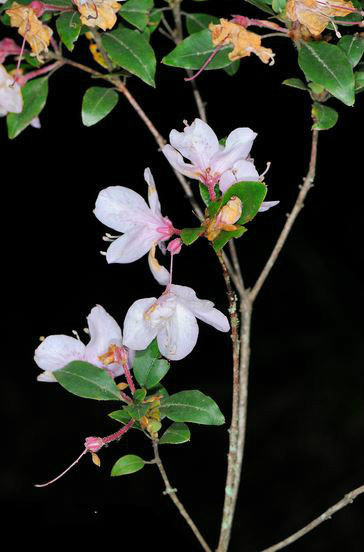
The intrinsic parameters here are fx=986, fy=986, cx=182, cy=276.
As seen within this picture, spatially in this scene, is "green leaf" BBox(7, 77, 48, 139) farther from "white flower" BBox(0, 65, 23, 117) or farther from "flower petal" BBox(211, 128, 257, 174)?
"flower petal" BBox(211, 128, 257, 174)

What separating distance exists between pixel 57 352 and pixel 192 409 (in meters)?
0.26

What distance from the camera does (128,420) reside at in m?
1.70

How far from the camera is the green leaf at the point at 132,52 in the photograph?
5.76 feet

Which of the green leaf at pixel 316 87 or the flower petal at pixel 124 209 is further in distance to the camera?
the green leaf at pixel 316 87

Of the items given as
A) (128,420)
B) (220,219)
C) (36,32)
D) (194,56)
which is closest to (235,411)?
(128,420)

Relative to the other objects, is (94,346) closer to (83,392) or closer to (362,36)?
(83,392)

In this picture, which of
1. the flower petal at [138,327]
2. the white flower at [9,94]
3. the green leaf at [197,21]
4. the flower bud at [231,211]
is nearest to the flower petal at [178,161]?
the flower bud at [231,211]

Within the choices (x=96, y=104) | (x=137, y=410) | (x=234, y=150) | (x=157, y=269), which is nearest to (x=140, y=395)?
(x=137, y=410)

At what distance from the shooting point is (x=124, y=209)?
1627 millimetres

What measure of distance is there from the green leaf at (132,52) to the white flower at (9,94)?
7.5 inches

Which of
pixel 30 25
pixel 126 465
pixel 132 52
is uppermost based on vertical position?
pixel 30 25

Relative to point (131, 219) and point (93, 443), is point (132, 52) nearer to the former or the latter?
point (131, 219)

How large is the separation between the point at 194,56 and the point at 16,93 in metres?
0.35

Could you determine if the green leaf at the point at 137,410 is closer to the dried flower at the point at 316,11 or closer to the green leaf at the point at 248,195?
the green leaf at the point at 248,195
